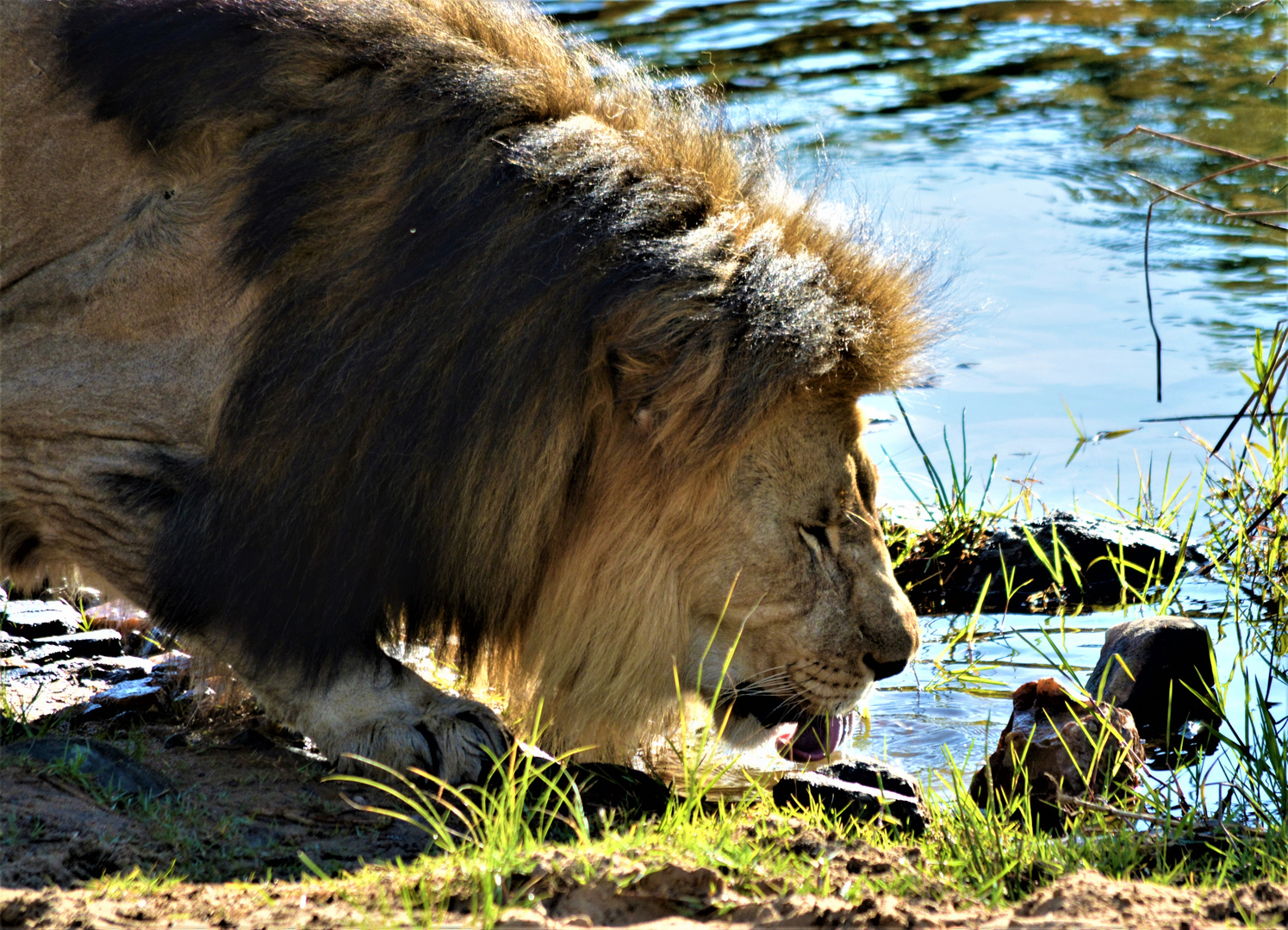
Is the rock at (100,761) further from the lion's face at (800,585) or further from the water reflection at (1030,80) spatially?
the water reflection at (1030,80)

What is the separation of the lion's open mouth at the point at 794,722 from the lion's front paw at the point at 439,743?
57 centimetres

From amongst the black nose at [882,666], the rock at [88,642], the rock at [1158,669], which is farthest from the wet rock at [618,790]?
the rock at [88,642]

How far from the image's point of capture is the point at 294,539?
3.23 m

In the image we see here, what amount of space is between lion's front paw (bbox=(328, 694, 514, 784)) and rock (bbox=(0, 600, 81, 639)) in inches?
56.7

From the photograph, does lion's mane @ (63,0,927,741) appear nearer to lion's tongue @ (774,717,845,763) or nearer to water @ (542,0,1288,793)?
lion's tongue @ (774,717,845,763)

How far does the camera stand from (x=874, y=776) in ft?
11.5

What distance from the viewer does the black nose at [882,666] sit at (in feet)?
11.2

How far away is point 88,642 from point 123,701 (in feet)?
1.96

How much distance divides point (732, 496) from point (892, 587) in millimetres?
462

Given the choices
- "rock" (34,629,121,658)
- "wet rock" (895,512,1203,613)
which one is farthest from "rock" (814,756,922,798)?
"rock" (34,629,121,658)

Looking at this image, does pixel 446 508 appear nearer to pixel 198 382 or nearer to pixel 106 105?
pixel 198 382

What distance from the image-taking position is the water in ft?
15.4

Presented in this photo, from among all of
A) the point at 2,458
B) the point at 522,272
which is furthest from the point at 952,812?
the point at 2,458

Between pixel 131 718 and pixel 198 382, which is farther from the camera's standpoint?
pixel 131 718
